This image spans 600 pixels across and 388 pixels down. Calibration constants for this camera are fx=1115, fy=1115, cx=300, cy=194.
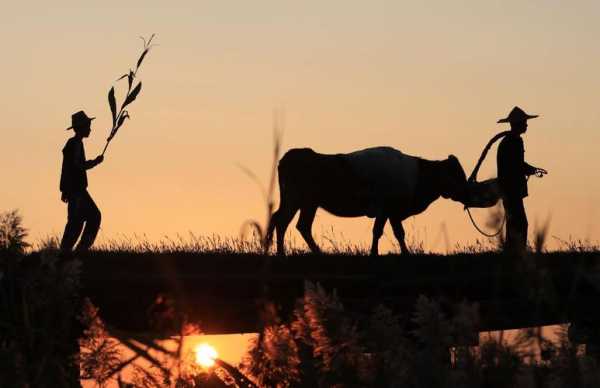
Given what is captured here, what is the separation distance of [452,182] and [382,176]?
156 cm

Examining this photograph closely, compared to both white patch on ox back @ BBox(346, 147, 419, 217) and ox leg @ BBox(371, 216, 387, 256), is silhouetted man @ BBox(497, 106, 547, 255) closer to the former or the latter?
ox leg @ BBox(371, 216, 387, 256)

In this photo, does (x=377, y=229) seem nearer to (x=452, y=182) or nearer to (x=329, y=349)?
(x=452, y=182)

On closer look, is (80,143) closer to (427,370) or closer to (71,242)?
(71,242)

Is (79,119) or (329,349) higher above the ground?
(79,119)

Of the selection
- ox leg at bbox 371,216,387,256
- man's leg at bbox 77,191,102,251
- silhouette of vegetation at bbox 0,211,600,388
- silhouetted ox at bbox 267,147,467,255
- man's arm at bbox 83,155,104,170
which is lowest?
silhouette of vegetation at bbox 0,211,600,388

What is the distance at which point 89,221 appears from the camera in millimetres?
13266

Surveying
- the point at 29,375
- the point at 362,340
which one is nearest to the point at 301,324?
the point at 362,340

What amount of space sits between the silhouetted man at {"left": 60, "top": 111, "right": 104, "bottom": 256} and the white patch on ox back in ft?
16.8

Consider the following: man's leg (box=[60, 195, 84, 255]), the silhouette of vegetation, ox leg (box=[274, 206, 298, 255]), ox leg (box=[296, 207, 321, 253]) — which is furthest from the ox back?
the silhouette of vegetation

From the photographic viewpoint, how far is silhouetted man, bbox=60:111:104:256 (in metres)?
13.1

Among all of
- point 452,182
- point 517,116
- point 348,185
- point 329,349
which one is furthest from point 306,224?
point 329,349

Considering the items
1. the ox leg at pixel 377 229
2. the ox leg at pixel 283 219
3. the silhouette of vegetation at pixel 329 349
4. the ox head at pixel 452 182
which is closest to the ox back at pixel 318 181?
the ox leg at pixel 283 219

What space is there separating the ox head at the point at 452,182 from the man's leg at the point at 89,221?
6.75 metres

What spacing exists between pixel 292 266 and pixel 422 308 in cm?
769
